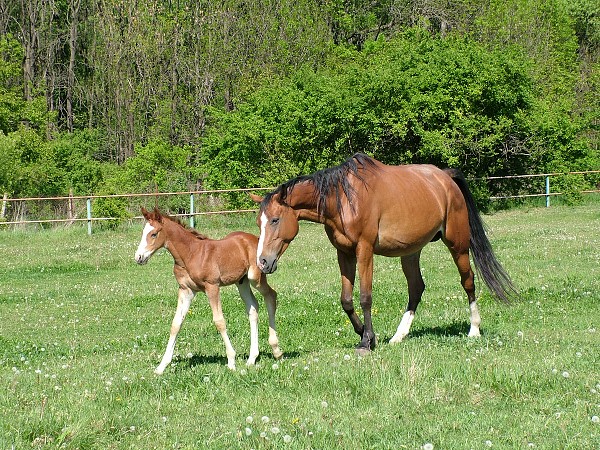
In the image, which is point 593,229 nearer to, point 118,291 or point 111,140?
point 118,291

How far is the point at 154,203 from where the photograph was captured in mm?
33312

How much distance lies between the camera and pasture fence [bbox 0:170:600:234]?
31.7 meters

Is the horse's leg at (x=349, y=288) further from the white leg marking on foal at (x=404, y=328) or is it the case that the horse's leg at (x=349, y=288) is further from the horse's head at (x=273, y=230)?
the horse's head at (x=273, y=230)

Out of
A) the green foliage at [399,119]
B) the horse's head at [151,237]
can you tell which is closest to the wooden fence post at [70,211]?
the green foliage at [399,119]

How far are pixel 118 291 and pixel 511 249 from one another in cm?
973

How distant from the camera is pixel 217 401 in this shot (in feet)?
25.2

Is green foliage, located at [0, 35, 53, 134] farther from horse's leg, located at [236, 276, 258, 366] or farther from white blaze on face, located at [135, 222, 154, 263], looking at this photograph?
horse's leg, located at [236, 276, 258, 366]

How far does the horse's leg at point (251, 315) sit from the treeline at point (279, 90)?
81.8 feet

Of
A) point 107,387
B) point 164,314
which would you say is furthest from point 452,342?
point 164,314

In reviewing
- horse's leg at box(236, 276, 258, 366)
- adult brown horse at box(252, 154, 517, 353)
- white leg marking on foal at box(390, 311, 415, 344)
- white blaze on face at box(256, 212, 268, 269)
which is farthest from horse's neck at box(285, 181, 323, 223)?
white leg marking on foal at box(390, 311, 415, 344)

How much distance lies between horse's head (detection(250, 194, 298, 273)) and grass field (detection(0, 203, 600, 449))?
3.68 feet

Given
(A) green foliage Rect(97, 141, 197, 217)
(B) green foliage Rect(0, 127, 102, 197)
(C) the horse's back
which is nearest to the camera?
(C) the horse's back

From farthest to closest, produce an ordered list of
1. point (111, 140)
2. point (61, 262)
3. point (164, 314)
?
1. point (111, 140)
2. point (61, 262)
3. point (164, 314)

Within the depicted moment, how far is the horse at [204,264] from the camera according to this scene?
922 cm
